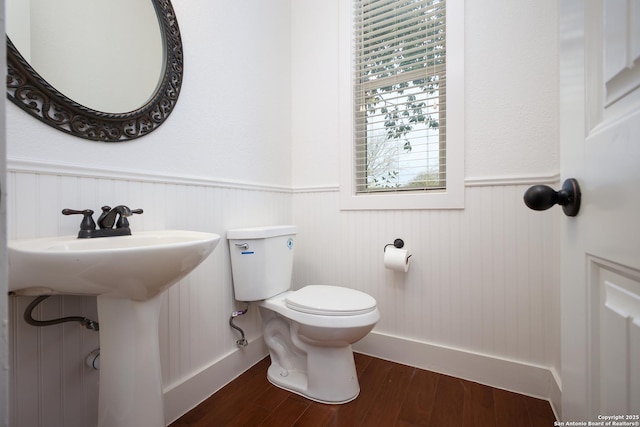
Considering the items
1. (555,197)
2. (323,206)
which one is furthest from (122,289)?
(323,206)

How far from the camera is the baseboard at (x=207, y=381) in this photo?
1129 millimetres

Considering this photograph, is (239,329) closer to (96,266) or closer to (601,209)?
(96,266)

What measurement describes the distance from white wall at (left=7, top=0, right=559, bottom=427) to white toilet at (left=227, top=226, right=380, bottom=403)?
0.46 feet

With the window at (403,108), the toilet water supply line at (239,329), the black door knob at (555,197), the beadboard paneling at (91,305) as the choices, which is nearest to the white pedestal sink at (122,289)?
the beadboard paneling at (91,305)

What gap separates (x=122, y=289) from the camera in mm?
690

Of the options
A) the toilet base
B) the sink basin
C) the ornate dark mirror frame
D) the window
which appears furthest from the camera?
the window

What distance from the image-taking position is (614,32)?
33 cm

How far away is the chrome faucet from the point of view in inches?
33.2

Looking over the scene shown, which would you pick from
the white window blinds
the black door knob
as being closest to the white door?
the black door knob

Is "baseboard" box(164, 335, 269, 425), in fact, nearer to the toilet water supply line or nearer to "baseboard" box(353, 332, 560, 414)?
the toilet water supply line

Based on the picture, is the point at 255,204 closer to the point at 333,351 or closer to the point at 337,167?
the point at 337,167

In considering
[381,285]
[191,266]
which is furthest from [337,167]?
[191,266]

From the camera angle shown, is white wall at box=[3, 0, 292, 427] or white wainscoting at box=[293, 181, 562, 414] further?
white wainscoting at box=[293, 181, 562, 414]

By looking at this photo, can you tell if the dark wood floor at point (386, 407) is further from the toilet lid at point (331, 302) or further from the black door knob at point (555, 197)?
the black door knob at point (555, 197)
